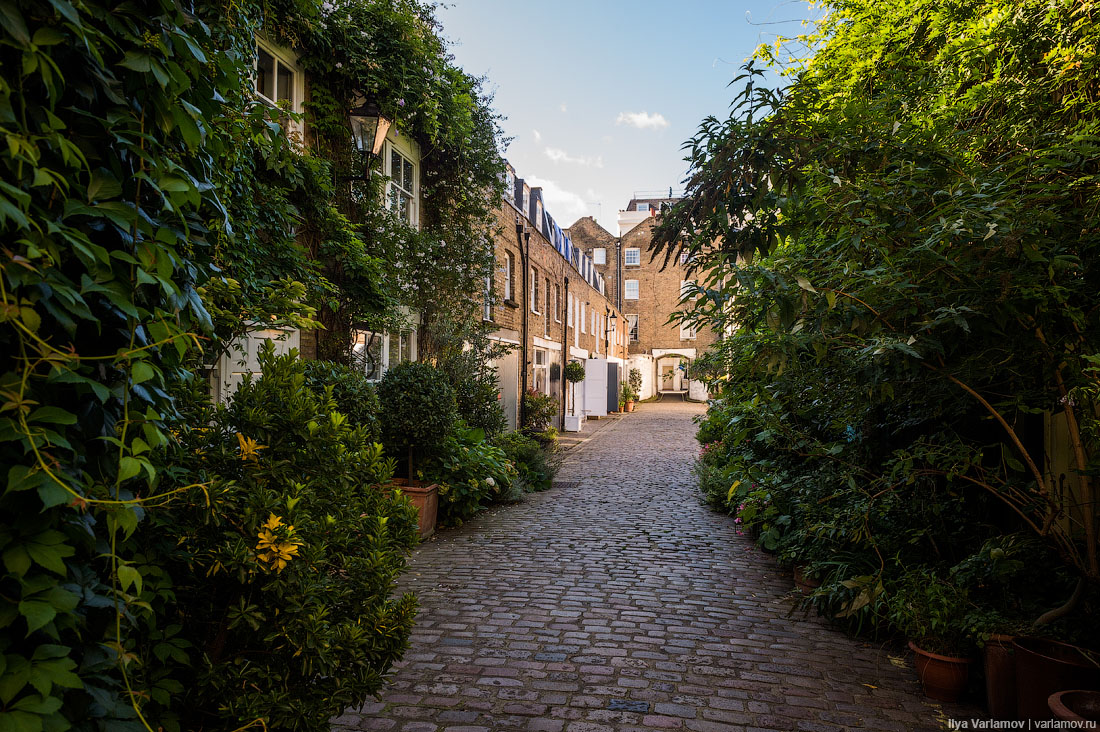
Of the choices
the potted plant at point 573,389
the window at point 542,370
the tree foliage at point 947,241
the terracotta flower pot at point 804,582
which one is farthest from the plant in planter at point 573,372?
the tree foliage at point 947,241

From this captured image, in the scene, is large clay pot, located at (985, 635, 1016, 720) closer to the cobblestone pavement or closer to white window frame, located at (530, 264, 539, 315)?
the cobblestone pavement

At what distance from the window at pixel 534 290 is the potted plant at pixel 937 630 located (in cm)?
1348

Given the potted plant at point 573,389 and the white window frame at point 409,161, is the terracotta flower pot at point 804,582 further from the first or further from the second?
the potted plant at point 573,389

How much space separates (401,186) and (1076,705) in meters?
8.66

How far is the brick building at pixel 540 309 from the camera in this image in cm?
1441

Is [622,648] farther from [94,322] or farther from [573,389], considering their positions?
[573,389]

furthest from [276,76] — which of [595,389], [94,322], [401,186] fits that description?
[595,389]

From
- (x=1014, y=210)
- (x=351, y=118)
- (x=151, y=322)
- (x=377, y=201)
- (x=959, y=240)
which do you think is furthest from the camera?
(x=377, y=201)

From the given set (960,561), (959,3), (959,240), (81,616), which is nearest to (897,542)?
(960,561)

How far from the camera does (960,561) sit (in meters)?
4.19

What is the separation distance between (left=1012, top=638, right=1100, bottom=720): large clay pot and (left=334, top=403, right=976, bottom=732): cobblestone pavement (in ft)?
1.34

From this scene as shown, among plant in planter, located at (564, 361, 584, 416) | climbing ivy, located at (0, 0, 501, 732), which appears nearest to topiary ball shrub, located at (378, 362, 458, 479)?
climbing ivy, located at (0, 0, 501, 732)

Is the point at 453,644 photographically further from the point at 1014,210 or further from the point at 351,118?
the point at 351,118

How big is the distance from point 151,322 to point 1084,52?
4521 mm
